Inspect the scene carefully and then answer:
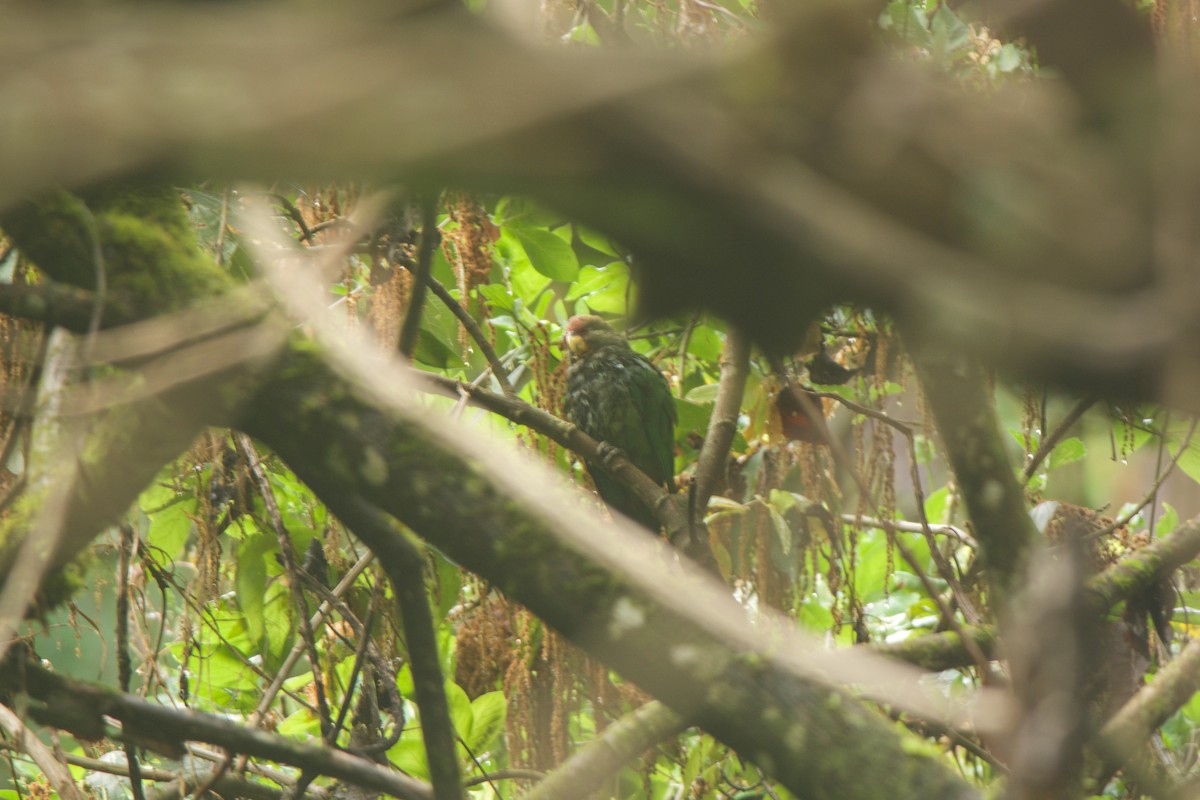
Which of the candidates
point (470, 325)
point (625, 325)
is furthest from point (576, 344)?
point (625, 325)

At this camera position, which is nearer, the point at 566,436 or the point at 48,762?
the point at 48,762

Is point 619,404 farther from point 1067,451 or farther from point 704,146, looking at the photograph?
point 704,146

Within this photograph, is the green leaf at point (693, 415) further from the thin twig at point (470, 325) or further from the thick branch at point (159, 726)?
the thick branch at point (159, 726)

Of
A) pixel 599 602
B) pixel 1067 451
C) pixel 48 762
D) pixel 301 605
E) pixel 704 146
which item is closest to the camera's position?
pixel 704 146

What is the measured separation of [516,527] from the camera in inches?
49.7

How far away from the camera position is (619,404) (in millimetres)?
3908

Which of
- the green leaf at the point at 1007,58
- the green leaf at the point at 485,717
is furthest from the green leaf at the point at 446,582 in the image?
the green leaf at the point at 1007,58

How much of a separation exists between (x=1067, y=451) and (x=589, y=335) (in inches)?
76.3

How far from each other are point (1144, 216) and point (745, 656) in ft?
2.32

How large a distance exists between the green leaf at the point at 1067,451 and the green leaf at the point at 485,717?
63.1 inches

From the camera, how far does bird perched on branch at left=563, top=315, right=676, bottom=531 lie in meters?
3.71

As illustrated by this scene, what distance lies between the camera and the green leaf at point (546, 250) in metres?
2.90

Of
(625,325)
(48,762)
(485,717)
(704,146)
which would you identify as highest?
(625,325)

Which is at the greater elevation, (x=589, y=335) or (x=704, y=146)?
(x=589, y=335)
